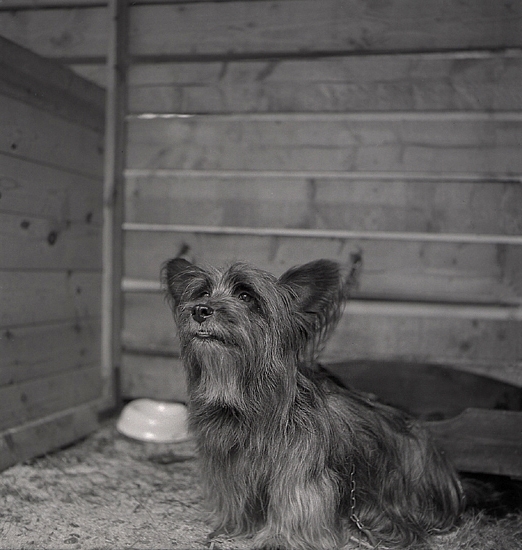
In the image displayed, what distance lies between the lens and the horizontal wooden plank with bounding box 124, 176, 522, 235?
3107 mm

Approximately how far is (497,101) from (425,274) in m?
0.94

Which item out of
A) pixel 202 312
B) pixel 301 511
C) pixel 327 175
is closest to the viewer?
pixel 202 312

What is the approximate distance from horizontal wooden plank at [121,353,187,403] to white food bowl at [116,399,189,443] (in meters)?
0.29

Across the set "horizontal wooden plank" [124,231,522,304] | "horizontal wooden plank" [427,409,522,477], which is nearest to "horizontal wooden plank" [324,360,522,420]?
"horizontal wooden plank" [124,231,522,304]

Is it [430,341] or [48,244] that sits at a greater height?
[48,244]

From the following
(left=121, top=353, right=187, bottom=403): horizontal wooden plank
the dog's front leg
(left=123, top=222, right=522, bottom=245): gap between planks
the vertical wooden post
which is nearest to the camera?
the dog's front leg

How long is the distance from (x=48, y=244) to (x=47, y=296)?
0.86ft

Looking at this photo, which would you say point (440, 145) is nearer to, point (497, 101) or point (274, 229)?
point (497, 101)

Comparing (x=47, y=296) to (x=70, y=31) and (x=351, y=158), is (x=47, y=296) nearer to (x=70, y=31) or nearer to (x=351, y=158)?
(x=70, y=31)

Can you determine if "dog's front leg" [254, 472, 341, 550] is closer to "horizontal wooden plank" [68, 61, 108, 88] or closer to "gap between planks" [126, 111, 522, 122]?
"gap between planks" [126, 111, 522, 122]

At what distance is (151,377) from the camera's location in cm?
362

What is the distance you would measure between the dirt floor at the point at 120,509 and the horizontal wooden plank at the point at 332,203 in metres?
1.30

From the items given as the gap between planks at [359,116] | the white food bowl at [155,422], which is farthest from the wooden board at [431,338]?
the gap between planks at [359,116]

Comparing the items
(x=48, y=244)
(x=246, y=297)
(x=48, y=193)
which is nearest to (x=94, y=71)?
(x=48, y=193)
